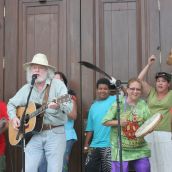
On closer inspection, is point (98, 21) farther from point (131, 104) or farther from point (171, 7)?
point (131, 104)

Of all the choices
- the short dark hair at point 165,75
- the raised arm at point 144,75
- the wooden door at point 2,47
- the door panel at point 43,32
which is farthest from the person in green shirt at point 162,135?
the wooden door at point 2,47

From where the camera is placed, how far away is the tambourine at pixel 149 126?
4.68 m

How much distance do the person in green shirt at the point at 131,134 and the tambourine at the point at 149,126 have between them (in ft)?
0.46

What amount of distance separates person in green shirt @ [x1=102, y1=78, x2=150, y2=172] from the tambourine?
0.14 metres

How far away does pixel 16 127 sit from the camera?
16.3ft

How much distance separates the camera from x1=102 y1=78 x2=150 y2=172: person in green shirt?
4.97 m

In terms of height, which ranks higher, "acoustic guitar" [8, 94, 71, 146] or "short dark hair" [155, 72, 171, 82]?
"short dark hair" [155, 72, 171, 82]

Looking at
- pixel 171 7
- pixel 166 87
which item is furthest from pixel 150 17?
pixel 166 87

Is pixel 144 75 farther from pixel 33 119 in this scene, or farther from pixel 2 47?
pixel 2 47

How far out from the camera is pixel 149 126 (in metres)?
4.69

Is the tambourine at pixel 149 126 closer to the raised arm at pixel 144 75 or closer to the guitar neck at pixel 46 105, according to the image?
the guitar neck at pixel 46 105

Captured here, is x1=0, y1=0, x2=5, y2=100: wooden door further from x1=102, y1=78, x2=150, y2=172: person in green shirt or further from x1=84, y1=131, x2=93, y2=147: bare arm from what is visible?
x1=102, y1=78, x2=150, y2=172: person in green shirt

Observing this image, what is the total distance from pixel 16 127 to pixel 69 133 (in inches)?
39.1

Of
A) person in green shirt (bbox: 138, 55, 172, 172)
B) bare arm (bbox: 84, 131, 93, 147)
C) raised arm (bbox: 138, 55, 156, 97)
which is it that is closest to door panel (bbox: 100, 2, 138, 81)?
raised arm (bbox: 138, 55, 156, 97)
